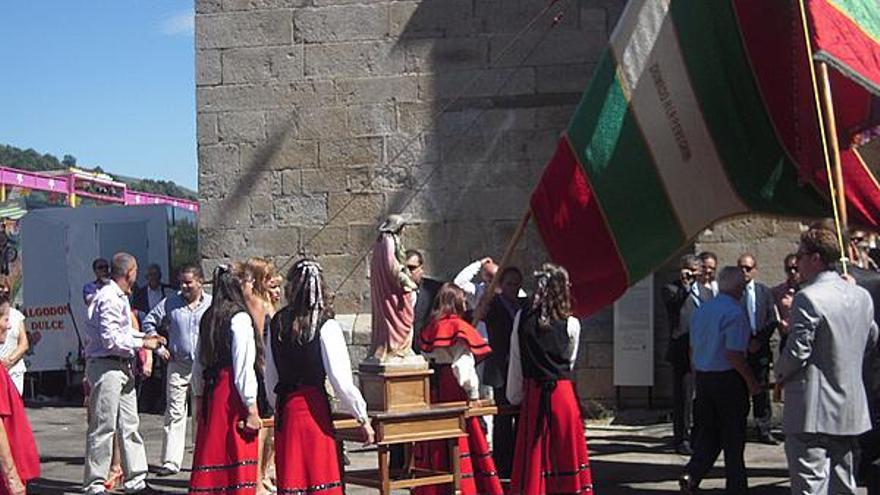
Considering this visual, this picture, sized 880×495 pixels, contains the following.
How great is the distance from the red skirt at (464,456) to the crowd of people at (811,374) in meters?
1.36

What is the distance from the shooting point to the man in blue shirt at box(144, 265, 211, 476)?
10.6m

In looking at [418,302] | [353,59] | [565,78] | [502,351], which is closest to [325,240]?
[353,59]

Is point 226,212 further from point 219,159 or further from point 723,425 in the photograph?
point 723,425

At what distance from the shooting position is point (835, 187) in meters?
7.74

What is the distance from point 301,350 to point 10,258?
12.1m

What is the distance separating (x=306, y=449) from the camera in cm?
735

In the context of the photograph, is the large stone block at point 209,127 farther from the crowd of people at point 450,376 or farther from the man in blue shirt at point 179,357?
the man in blue shirt at point 179,357

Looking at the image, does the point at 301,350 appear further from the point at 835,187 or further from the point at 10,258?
the point at 10,258

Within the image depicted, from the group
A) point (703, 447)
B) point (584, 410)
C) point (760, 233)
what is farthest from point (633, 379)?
point (703, 447)

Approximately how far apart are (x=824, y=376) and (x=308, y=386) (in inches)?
106

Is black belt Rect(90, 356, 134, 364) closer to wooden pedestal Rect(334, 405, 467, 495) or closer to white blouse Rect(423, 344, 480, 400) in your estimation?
wooden pedestal Rect(334, 405, 467, 495)

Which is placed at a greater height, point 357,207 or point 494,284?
point 357,207

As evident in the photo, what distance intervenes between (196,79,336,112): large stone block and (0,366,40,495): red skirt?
6475mm

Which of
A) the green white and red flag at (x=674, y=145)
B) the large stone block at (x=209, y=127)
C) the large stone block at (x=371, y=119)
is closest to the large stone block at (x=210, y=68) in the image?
the large stone block at (x=209, y=127)
